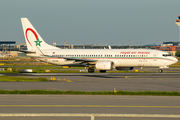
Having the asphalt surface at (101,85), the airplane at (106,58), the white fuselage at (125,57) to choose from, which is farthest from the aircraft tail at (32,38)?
the asphalt surface at (101,85)

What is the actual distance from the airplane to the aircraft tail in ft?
1.45

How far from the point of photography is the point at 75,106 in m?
14.0

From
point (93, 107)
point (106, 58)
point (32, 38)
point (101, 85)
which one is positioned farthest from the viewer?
point (32, 38)

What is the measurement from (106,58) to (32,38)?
49.0ft

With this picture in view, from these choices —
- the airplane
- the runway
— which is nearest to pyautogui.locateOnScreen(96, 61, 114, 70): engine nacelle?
the airplane

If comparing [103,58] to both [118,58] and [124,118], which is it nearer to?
[118,58]

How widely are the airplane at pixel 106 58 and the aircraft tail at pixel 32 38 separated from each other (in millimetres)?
442

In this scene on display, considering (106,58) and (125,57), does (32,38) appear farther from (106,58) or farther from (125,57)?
(125,57)

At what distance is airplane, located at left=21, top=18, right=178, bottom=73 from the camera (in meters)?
45.6

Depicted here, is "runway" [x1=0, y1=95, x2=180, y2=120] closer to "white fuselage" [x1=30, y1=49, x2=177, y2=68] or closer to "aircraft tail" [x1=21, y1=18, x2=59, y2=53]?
"white fuselage" [x1=30, y1=49, x2=177, y2=68]

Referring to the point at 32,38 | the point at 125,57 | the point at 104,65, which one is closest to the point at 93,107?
the point at 104,65

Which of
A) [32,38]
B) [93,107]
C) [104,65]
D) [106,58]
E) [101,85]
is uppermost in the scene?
[32,38]

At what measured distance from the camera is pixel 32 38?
50094mm

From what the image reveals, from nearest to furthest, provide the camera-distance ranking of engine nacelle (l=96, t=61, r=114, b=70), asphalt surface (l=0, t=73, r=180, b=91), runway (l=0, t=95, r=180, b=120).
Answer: runway (l=0, t=95, r=180, b=120) → asphalt surface (l=0, t=73, r=180, b=91) → engine nacelle (l=96, t=61, r=114, b=70)
